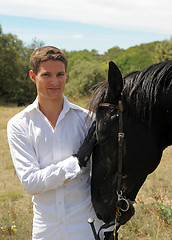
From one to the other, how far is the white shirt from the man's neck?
54mm

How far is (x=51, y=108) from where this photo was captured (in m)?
1.76

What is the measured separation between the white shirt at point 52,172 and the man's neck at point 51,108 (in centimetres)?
5

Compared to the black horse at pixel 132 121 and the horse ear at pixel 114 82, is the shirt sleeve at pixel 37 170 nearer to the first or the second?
the black horse at pixel 132 121

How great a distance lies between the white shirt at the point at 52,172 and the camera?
1.53 meters

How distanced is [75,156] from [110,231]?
1.95 feet

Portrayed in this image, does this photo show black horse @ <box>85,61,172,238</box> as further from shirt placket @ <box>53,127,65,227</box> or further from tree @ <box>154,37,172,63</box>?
tree @ <box>154,37,172,63</box>

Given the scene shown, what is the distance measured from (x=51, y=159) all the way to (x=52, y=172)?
0.53 feet

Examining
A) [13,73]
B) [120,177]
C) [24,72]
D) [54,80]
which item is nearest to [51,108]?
[54,80]

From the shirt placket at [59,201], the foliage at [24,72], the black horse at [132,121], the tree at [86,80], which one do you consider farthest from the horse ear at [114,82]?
the tree at [86,80]

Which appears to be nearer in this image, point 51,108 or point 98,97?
point 98,97

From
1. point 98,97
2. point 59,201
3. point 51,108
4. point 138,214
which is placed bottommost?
point 138,214

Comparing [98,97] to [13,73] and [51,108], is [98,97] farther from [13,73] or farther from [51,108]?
[13,73]

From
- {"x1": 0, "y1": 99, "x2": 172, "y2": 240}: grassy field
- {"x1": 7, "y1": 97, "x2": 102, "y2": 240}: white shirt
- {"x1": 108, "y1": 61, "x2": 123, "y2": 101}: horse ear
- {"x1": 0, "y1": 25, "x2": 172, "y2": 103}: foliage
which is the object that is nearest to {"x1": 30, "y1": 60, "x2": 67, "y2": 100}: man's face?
{"x1": 7, "y1": 97, "x2": 102, "y2": 240}: white shirt

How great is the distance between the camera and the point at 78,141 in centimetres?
172
